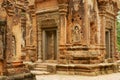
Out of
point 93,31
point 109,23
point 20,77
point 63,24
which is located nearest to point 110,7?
point 109,23

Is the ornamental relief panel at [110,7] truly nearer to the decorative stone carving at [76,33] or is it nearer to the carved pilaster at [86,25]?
the carved pilaster at [86,25]

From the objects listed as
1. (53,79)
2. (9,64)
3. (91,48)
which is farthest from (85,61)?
(9,64)

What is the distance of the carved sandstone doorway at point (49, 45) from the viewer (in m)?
13.9

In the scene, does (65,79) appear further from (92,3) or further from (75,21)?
(92,3)

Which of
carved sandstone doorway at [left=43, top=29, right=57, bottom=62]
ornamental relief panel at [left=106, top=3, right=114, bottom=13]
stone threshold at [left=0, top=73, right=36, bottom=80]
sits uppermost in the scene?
ornamental relief panel at [left=106, top=3, right=114, bottom=13]

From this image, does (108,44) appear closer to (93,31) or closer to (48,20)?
(93,31)

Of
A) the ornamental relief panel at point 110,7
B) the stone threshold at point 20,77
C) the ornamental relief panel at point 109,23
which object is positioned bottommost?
the stone threshold at point 20,77

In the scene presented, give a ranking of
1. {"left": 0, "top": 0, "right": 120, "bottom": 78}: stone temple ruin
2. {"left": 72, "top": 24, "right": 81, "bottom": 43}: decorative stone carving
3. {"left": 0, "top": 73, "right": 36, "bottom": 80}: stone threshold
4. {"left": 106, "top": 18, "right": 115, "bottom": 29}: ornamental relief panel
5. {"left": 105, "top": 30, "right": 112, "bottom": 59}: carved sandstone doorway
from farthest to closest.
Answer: {"left": 105, "top": 30, "right": 112, "bottom": 59}: carved sandstone doorway → {"left": 106, "top": 18, "right": 115, "bottom": 29}: ornamental relief panel → {"left": 72, "top": 24, "right": 81, "bottom": 43}: decorative stone carving → {"left": 0, "top": 0, "right": 120, "bottom": 78}: stone temple ruin → {"left": 0, "top": 73, "right": 36, "bottom": 80}: stone threshold

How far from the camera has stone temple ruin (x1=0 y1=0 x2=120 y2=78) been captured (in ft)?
39.5

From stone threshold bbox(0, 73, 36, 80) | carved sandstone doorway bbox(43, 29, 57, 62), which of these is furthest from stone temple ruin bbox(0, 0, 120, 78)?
stone threshold bbox(0, 73, 36, 80)

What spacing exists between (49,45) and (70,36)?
1950 mm

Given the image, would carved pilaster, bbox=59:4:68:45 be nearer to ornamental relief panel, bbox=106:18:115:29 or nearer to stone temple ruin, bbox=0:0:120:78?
stone temple ruin, bbox=0:0:120:78

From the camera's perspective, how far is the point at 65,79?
1011 cm

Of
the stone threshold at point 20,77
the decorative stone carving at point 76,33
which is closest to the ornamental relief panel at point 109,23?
the decorative stone carving at point 76,33
